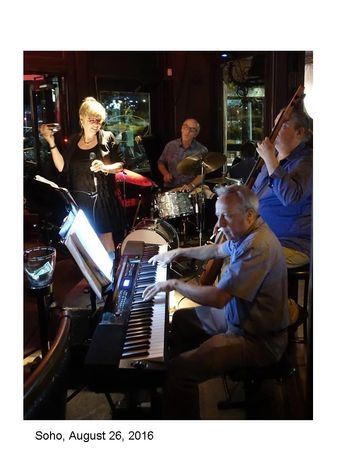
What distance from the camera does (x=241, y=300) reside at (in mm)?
1948

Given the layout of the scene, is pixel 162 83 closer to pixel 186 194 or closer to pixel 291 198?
pixel 186 194

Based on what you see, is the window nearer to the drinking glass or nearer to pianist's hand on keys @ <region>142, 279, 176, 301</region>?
the drinking glass

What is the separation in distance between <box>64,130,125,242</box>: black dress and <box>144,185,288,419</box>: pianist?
1713 millimetres

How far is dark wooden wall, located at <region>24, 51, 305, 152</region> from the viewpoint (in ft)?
17.6

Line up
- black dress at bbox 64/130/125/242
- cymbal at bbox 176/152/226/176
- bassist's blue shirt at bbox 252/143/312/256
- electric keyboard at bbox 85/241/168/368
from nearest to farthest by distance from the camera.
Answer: electric keyboard at bbox 85/241/168/368
bassist's blue shirt at bbox 252/143/312/256
black dress at bbox 64/130/125/242
cymbal at bbox 176/152/226/176

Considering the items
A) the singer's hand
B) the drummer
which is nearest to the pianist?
the singer's hand

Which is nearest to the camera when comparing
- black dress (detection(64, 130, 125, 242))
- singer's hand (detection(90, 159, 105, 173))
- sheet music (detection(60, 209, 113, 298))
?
sheet music (detection(60, 209, 113, 298))

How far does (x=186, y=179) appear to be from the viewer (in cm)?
471

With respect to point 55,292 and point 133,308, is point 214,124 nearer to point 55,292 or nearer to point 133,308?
point 55,292

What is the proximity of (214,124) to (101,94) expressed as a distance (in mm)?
1431

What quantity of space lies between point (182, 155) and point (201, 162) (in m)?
0.55

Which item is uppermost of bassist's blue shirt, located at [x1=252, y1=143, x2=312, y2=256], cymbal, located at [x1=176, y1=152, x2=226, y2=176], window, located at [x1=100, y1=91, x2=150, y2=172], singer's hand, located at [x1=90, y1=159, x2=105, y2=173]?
window, located at [x1=100, y1=91, x2=150, y2=172]

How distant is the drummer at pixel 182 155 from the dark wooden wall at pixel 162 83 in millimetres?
994
